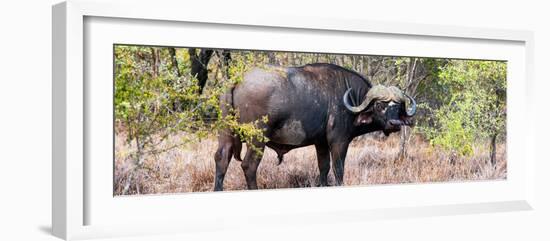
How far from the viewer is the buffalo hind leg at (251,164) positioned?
33.9 ft

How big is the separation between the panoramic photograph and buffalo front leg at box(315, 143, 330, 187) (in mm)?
11

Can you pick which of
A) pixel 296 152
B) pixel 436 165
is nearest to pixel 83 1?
pixel 296 152

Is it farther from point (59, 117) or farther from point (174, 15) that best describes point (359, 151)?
point (59, 117)

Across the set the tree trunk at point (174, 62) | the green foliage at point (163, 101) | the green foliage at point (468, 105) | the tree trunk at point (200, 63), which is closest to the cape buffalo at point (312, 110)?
the green foliage at point (163, 101)

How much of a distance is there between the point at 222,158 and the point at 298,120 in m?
1.03

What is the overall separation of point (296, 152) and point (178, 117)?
149 centimetres

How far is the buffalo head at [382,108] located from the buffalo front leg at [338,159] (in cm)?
34

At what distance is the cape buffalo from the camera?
10.4 metres

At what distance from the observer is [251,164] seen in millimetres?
10367

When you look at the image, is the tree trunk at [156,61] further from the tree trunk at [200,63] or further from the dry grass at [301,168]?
the dry grass at [301,168]

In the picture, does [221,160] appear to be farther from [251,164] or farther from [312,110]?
[312,110]

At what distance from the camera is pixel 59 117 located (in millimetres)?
9172

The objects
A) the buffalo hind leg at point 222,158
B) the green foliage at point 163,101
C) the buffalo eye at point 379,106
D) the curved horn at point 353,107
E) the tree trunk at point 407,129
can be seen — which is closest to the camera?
the green foliage at point 163,101

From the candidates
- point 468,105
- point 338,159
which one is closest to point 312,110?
point 338,159
